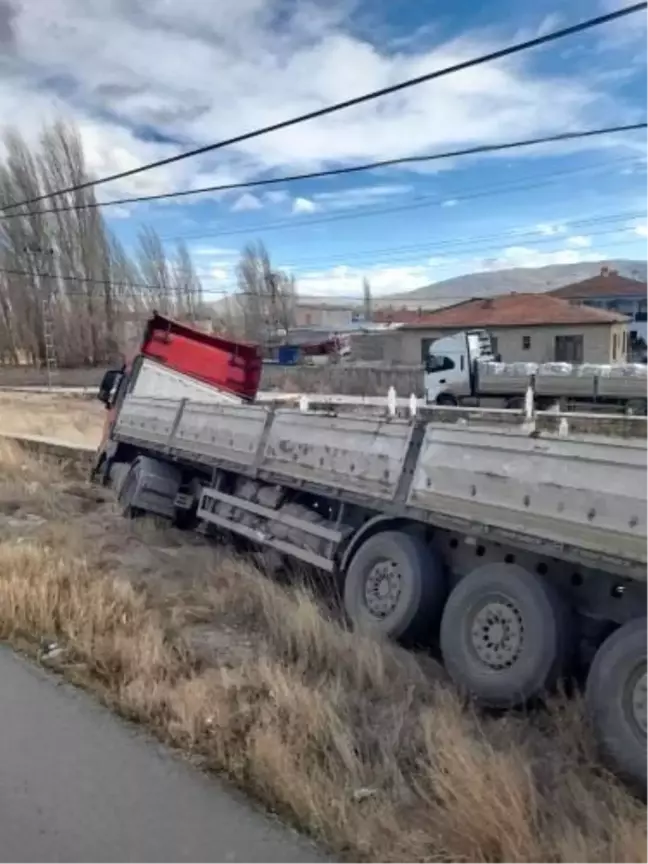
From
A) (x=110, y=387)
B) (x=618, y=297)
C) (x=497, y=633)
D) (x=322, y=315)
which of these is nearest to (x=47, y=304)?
(x=110, y=387)

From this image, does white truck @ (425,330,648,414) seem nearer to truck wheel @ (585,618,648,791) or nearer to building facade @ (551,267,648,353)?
truck wheel @ (585,618,648,791)

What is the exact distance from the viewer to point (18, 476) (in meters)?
13.2

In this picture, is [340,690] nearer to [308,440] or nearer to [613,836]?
[613,836]

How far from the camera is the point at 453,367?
99.8 feet

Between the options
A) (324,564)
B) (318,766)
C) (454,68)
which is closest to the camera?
(318,766)

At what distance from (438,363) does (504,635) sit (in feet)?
87.6

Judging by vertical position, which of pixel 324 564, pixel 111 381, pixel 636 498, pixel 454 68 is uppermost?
pixel 454 68

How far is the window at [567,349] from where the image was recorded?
45.6 meters

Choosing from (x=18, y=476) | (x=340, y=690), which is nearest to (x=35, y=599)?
(x=340, y=690)

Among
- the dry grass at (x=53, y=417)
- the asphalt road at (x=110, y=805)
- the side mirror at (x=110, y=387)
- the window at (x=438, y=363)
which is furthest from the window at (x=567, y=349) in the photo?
the asphalt road at (x=110, y=805)

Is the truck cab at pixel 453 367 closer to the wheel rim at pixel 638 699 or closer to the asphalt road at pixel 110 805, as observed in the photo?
the wheel rim at pixel 638 699

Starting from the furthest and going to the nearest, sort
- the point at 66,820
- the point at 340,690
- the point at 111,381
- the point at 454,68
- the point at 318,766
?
1. the point at 111,381
2. the point at 454,68
3. the point at 340,690
4. the point at 318,766
5. the point at 66,820

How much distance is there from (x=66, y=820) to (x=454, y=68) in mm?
5543

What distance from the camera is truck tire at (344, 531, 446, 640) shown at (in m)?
5.39
